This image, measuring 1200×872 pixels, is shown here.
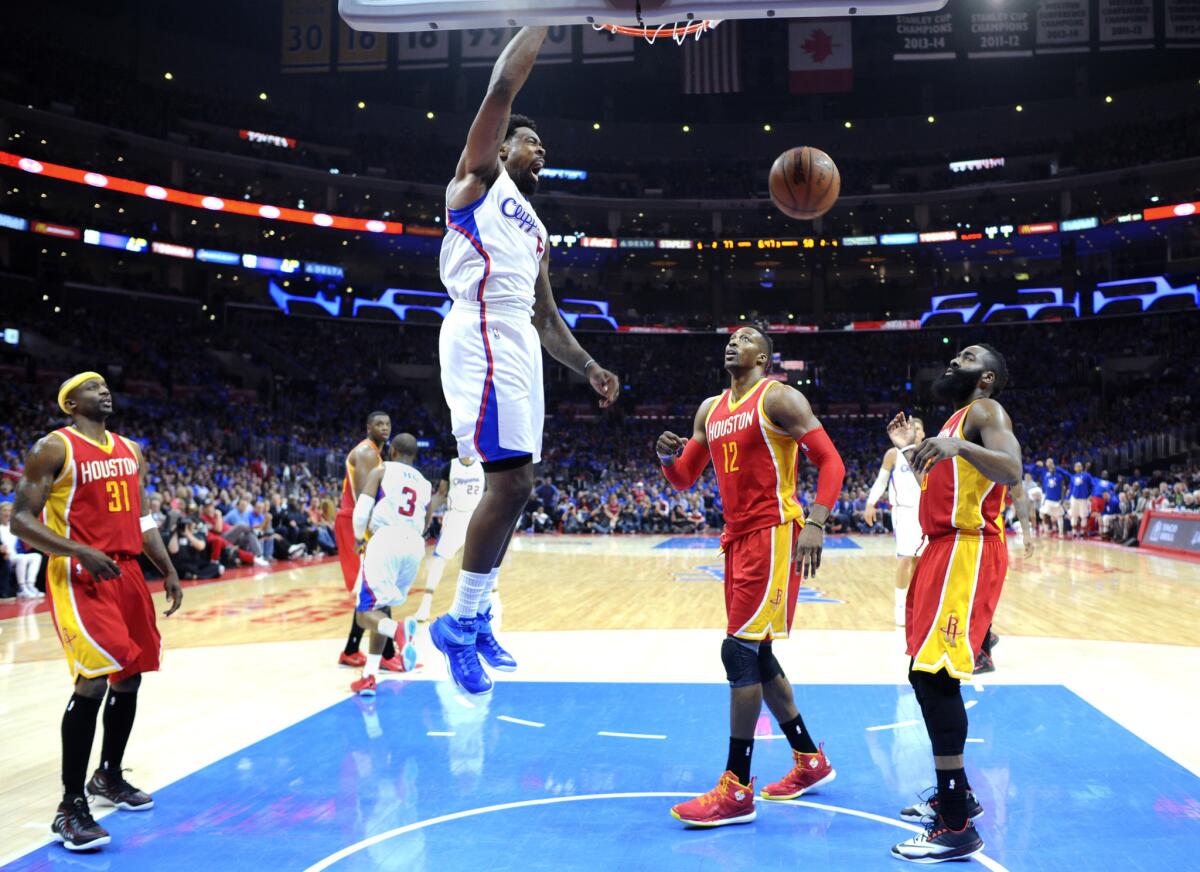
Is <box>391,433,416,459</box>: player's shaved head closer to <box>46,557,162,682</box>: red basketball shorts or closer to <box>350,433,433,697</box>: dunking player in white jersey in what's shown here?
<box>350,433,433,697</box>: dunking player in white jersey

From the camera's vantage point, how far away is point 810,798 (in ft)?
15.2

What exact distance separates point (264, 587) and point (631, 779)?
9495 millimetres

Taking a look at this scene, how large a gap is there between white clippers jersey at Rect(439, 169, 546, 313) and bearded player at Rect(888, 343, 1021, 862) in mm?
1833

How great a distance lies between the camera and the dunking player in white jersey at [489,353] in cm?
310

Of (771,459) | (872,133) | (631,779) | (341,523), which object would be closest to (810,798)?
(631,779)

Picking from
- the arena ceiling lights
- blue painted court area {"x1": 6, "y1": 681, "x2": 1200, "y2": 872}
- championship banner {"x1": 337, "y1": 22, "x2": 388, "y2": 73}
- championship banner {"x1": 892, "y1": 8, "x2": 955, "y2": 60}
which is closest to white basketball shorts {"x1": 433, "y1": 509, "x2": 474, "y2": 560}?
blue painted court area {"x1": 6, "y1": 681, "x2": 1200, "y2": 872}

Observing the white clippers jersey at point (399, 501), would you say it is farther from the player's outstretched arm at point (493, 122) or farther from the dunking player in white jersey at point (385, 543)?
the player's outstretched arm at point (493, 122)

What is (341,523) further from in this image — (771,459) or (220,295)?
(220,295)

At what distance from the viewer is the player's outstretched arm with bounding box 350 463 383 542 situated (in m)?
7.14

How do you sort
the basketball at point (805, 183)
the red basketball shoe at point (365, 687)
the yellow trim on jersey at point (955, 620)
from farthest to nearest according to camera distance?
the red basketball shoe at point (365, 687) < the basketball at point (805, 183) < the yellow trim on jersey at point (955, 620)

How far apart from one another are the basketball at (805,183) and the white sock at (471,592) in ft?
12.2

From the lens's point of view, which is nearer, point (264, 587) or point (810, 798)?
point (810, 798)

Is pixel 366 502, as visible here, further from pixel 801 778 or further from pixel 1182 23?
pixel 1182 23

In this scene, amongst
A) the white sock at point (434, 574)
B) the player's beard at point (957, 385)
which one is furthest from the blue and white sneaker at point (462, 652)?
the white sock at point (434, 574)
